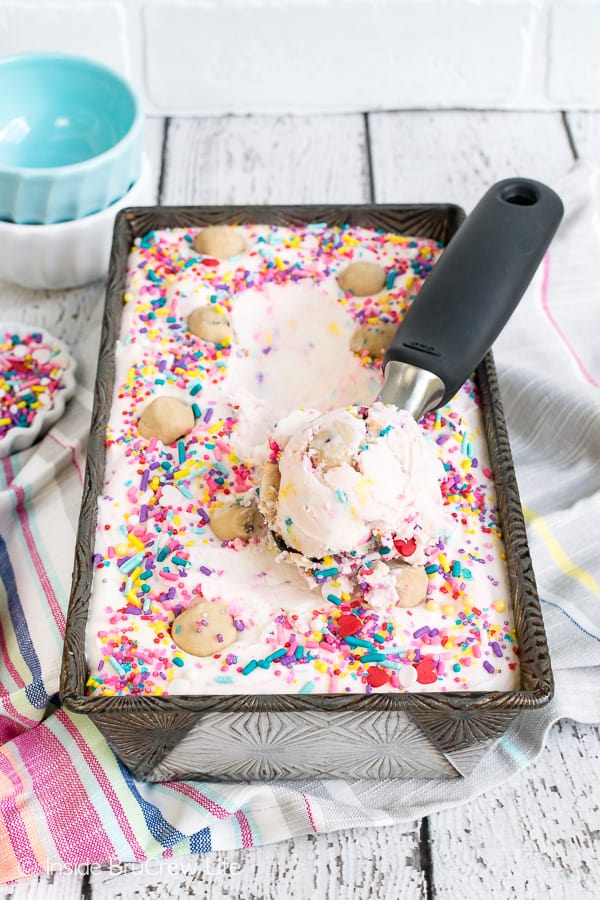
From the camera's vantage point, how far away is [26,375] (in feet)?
5.27

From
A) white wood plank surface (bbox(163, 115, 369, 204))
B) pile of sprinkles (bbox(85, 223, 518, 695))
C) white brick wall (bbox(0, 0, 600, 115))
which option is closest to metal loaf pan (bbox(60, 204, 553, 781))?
pile of sprinkles (bbox(85, 223, 518, 695))

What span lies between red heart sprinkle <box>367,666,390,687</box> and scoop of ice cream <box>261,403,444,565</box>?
0.12m

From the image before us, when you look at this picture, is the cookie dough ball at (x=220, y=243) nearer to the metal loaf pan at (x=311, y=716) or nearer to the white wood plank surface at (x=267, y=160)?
the metal loaf pan at (x=311, y=716)

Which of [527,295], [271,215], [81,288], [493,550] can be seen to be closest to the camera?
[493,550]

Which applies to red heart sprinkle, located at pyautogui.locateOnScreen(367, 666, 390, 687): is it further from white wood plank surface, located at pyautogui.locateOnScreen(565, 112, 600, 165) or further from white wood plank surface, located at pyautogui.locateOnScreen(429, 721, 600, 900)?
white wood plank surface, located at pyautogui.locateOnScreen(565, 112, 600, 165)

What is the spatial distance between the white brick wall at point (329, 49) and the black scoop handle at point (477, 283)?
0.80m

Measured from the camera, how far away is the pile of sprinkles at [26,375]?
154cm

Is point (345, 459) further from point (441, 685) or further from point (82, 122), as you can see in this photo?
point (82, 122)

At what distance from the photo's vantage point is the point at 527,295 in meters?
1.67

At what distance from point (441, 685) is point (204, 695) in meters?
0.24

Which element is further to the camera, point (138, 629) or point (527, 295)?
point (527, 295)

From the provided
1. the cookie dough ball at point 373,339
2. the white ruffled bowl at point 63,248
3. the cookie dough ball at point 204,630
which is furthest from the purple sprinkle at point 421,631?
the white ruffled bowl at point 63,248

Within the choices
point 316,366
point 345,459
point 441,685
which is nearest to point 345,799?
point 441,685

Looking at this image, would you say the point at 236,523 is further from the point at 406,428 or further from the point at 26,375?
the point at 26,375
